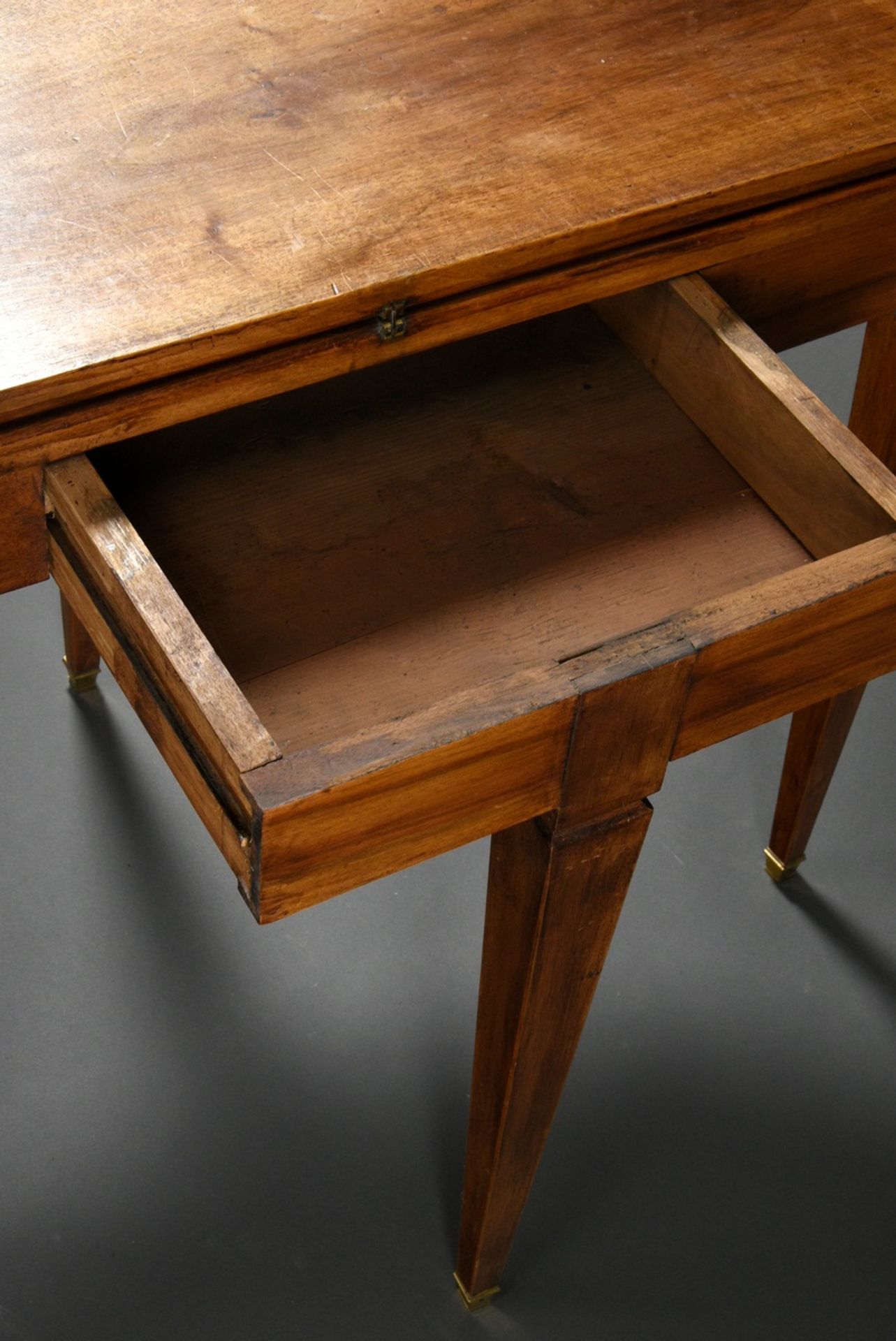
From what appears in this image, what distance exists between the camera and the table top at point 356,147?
102 centimetres

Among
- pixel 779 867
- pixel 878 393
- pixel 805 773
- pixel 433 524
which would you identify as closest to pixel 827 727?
pixel 805 773

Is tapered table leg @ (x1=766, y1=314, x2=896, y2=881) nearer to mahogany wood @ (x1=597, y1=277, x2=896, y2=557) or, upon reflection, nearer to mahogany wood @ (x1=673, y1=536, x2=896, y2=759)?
mahogany wood @ (x1=597, y1=277, x2=896, y2=557)

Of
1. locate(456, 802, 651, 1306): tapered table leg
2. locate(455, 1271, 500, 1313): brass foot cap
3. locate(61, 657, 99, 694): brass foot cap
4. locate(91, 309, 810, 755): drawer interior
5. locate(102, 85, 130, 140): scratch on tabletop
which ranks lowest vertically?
locate(455, 1271, 500, 1313): brass foot cap

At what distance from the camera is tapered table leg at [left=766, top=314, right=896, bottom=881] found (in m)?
1.49

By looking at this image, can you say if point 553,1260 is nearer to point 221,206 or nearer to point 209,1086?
point 209,1086

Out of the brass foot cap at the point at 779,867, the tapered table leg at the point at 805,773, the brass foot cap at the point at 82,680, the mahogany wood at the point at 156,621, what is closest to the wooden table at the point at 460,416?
the mahogany wood at the point at 156,621

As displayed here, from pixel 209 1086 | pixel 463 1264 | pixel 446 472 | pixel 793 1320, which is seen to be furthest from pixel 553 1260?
pixel 446 472

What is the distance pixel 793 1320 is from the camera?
1463mm

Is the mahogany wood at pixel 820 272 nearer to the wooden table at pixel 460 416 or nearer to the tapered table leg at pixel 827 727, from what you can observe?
the wooden table at pixel 460 416

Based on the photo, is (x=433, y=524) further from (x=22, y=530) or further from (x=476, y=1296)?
(x=476, y=1296)

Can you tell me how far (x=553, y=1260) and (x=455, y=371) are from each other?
0.76 m

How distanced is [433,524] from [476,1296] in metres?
0.68

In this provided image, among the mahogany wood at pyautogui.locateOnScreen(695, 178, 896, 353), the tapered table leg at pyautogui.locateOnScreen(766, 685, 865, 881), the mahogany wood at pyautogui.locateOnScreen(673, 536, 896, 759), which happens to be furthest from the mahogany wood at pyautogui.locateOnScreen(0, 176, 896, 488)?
the tapered table leg at pyautogui.locateOnScreen(766, 685, 865, 881)

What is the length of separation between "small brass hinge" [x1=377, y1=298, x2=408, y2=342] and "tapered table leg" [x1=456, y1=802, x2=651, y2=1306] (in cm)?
31
